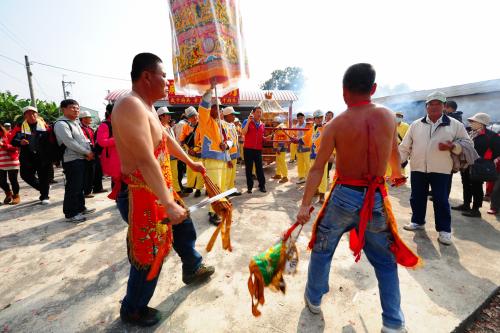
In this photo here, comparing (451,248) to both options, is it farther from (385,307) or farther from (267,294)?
(267,294)

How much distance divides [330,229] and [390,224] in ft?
1.37

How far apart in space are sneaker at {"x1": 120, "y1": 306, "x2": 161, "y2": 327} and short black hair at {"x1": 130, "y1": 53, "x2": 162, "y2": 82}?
1.80 meters

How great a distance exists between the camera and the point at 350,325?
6.75 feet

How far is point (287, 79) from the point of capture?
66.9 meters

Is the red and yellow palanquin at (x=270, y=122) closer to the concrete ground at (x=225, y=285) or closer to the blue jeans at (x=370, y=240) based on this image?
the concrete ground at (x=225, y=285)

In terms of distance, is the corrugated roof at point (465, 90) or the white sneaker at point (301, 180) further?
the corrugated roof at point (465, 90)

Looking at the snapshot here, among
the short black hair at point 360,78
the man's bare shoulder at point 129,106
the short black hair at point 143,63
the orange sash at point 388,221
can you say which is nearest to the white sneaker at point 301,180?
the orange sash at point 388,221

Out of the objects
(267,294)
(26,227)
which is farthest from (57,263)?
(267,294)

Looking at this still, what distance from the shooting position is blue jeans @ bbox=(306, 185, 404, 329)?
6.04ft

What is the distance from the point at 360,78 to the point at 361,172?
66 centimetres

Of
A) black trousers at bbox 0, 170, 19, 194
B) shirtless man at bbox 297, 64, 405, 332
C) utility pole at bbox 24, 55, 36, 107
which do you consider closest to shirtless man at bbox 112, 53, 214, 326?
shirtless man at bbox 297, 64, 405, 332

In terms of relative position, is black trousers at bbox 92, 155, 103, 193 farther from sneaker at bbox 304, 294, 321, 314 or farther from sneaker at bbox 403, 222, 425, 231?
sneaker at bbox 403, 222, 425, 231

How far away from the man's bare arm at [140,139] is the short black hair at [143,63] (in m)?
0.32

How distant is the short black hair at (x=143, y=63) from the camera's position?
1760mm
